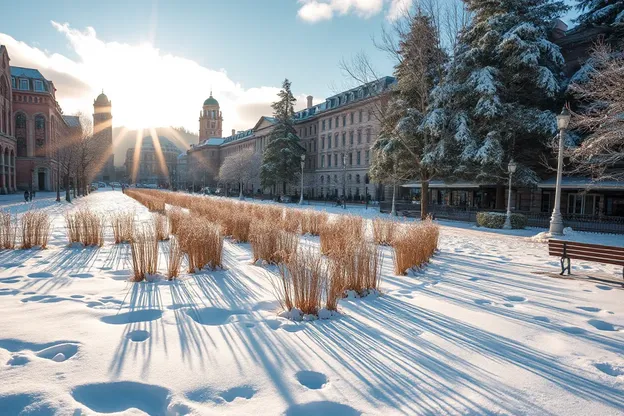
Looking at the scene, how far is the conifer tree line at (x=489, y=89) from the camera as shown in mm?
20875

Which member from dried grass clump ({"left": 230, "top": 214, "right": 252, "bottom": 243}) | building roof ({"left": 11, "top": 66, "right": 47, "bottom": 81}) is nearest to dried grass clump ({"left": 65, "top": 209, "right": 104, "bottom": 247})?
dried grass clump ({"left": 230, "top": 214, "right": 252, "bottom": 243})

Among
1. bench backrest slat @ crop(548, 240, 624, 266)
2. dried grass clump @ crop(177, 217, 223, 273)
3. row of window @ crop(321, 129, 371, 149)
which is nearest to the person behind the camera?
bench backrest slat @ crop(548, 240, 624, 266)

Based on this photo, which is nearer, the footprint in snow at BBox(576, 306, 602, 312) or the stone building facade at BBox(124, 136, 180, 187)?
the footprint in snow at BBox(576, 306, 602, 312)

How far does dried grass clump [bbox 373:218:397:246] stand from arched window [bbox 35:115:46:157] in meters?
61.6

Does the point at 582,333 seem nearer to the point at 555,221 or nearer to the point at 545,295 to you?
the point at 545,295

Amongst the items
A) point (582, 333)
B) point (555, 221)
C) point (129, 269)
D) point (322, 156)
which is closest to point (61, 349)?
point (129, 269)

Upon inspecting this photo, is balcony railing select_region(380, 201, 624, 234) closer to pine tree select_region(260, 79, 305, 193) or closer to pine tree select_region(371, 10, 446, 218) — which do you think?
pine tree select_region(371, 10, 446, 218)

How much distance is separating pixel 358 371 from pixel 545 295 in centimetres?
427

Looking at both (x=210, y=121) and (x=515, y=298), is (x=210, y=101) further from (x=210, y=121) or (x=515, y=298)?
(x=515, y=298)

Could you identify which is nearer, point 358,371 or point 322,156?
point 358,371

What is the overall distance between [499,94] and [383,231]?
651 inches

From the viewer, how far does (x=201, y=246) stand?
23.6 feet

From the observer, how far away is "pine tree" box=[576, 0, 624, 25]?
20219 millimetres

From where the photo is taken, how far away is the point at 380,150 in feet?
87.2
